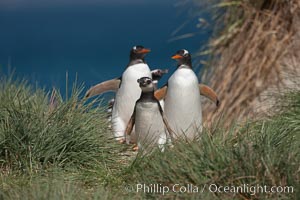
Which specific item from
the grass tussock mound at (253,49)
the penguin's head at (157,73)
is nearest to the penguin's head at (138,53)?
the penguin's head at (157,73)

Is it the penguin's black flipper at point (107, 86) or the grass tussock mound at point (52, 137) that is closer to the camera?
the grass tussock mound at point (52, 137)

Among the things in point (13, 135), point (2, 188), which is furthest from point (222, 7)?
point (2, 188)

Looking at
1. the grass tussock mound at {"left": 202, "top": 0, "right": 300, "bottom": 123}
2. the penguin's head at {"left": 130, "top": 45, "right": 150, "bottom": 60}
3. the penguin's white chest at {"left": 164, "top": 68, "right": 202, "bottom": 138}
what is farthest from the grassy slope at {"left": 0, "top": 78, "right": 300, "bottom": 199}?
the grass tussock mound at {"left": 202, "top": 0, "right": 300, "bottom": 123}

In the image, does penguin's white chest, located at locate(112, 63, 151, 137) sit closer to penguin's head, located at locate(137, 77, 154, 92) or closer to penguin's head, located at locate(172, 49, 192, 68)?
penguin's head, located at locate(172, 49, 192, 68)

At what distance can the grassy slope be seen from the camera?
4.22 metres

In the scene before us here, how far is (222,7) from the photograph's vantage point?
916 centimetres

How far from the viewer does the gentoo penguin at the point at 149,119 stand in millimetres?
5328

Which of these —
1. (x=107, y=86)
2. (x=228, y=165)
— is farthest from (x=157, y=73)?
(x=228, y=165)

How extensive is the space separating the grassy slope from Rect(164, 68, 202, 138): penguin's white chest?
1.34 ft

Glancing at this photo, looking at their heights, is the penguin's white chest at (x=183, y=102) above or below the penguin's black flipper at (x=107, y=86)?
below

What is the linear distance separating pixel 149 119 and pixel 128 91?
0.54m

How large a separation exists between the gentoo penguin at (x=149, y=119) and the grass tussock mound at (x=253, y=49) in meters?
3.46

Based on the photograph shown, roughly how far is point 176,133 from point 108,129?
48 cm

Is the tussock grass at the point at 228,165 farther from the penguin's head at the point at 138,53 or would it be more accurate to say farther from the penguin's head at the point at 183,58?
the penguin's head at the point at 138,53
